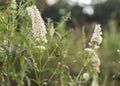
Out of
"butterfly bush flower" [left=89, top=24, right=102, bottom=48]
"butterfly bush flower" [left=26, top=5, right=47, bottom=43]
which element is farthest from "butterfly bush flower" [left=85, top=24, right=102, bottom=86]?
"butterfly bush flower" [left=26, top=5, right=47, bottom=43]

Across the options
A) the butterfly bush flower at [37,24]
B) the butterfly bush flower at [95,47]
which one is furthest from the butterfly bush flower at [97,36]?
the butterfly bush flower at [37,24]

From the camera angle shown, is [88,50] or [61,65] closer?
[88,50]

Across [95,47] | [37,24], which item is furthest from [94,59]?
[37,24]

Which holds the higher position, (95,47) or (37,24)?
(37,24)

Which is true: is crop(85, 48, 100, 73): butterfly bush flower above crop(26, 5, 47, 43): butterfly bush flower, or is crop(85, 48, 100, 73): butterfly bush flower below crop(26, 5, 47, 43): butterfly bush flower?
below

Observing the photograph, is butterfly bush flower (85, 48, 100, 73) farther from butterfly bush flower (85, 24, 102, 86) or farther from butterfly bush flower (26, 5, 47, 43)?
butterfly bush flower (26, 5, 47, 43)

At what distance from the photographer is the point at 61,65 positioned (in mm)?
2514

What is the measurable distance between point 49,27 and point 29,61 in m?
0.28

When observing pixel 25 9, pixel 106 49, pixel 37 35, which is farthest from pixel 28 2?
pixel 106 49

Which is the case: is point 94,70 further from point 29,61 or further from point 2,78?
point 2,78

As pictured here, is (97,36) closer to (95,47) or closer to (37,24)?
(95,47)

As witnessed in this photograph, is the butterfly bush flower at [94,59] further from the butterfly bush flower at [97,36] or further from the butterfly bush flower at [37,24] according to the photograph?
the butterfly bush flower at [37,24]

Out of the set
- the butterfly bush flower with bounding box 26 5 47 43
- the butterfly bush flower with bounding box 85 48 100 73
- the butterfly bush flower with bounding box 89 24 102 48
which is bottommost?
the butterfly bush flower with bounding box 85 48 100 73

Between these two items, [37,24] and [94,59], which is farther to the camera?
[94,59]
